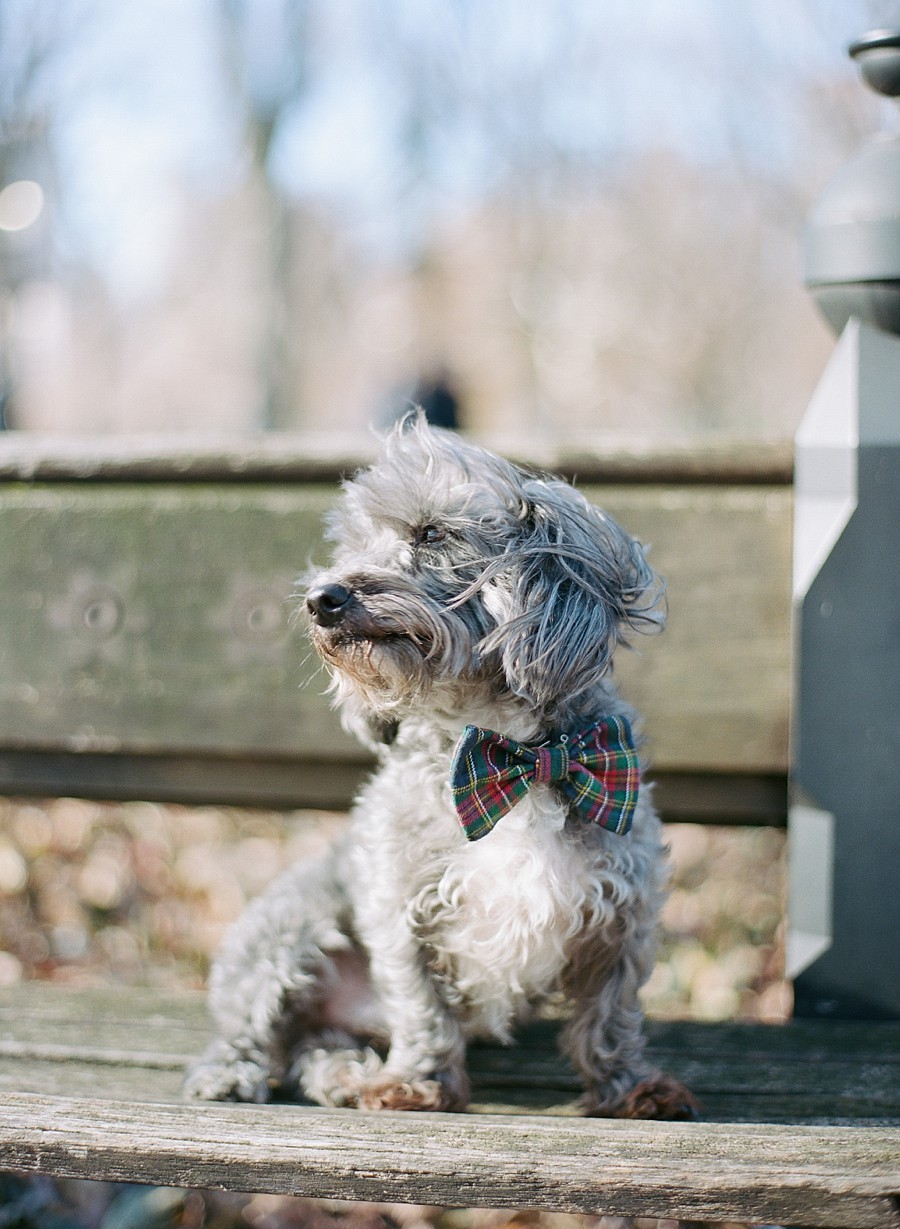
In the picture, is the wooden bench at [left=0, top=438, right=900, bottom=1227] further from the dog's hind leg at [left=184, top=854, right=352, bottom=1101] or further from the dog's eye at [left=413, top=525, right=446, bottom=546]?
the dog's eye at [left=413, top=525, right=446, bottom=546]

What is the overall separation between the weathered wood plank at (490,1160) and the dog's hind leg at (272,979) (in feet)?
1.22

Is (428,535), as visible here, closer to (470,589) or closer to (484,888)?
(470,589)

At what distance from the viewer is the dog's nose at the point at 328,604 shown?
2.06 m

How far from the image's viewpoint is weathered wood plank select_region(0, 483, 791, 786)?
285 centimetres

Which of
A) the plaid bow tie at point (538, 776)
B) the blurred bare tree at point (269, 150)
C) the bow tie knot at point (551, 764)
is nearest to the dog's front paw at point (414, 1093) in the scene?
the plaid bow tie at point (538, 776)

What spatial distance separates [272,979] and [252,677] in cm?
80

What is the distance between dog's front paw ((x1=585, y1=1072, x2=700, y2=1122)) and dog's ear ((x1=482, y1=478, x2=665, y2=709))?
0.75 m

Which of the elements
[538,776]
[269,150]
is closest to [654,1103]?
[538,776]

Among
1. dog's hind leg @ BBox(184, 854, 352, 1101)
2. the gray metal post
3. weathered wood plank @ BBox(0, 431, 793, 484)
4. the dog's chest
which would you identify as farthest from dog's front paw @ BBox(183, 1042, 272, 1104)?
weathered wood plank @ BBox(0, 431, 793, 484)

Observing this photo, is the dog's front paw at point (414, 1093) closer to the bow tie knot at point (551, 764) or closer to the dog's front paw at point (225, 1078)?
the dog's front paw at point (225, 1078)

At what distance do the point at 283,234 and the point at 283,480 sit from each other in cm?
1243

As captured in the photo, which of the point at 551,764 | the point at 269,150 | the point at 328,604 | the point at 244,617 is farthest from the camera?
the point at 269,150

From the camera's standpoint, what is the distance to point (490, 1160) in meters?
1.82

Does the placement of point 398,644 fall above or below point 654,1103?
above
